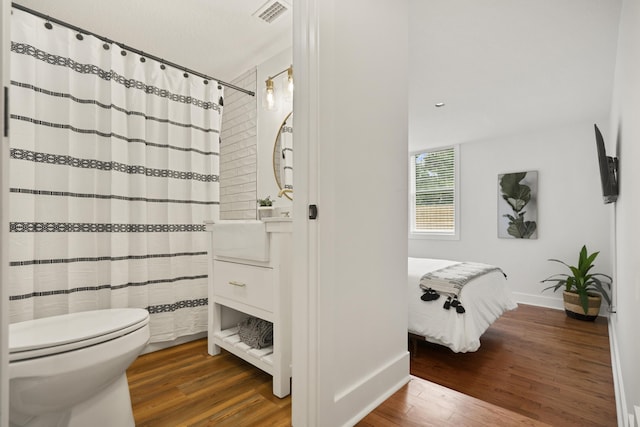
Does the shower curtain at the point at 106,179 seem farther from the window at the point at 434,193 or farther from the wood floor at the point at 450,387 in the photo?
the window at the point at 434,193

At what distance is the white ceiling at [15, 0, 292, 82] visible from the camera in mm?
1950

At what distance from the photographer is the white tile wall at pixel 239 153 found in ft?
8.71

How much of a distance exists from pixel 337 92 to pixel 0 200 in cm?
103

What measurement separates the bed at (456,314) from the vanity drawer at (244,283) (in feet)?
4.40

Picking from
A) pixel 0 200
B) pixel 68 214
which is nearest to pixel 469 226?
pixel 68 214

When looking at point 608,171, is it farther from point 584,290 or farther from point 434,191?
point 434,191

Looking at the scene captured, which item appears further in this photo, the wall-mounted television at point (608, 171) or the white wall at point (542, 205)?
the white wall at point (542, 205)

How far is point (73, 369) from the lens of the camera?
107cm

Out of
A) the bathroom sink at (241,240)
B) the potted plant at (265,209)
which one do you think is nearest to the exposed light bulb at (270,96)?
the potted plant at (265,209)

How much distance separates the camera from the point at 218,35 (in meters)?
2.25

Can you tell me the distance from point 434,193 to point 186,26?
423 centimetres

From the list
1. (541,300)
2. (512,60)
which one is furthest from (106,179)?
(541,300)

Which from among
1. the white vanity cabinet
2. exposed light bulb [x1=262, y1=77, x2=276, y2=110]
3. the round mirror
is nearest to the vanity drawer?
the white vanity cabinet

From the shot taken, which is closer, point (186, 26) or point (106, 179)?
point (106, 179)
